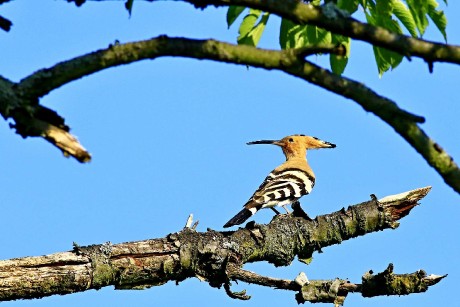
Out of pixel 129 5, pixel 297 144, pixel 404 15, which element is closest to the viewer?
pixel 129 5

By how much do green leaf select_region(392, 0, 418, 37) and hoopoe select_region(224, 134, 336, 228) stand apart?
3.05 meters

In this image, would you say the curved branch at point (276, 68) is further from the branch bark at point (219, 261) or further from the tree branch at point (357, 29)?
the branch bark at point (219, 261)

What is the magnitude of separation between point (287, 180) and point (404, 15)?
165 inches

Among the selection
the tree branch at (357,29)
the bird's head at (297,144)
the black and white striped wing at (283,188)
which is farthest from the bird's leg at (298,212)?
the bird's head at (297,144)

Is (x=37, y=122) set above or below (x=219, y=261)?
below

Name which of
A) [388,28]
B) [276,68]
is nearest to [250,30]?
[388,28]

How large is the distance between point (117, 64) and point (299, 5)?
581mm

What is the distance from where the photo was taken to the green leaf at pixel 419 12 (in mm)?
3627

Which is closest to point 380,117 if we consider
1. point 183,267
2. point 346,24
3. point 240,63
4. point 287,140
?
point 346,24

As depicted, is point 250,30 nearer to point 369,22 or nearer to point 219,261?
point 369,22

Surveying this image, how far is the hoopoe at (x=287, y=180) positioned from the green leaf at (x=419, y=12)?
3226 millimetres

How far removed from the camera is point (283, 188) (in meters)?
7.84

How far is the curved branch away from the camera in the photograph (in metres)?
2.49

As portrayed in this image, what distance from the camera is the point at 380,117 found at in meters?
2.54
